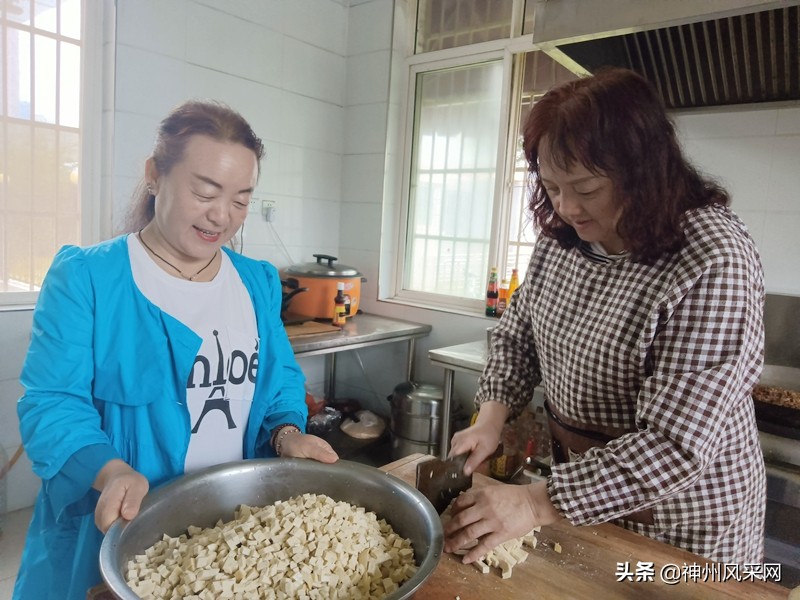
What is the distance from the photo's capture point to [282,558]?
85 centimetres

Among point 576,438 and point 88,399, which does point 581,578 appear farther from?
point 88,399

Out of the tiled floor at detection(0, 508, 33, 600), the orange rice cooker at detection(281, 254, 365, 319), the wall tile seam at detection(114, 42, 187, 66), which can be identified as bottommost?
the tiled floor at detection(0, 508, 33, 600)

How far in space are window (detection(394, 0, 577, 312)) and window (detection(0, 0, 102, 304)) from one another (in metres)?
1.65

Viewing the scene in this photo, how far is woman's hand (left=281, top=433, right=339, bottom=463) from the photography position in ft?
3.51

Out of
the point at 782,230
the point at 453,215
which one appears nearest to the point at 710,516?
the point at 782,230

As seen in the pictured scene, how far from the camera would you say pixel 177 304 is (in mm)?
1124

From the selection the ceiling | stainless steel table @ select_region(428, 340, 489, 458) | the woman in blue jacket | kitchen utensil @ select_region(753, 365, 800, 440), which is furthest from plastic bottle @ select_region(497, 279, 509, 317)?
the woman in blue jacket

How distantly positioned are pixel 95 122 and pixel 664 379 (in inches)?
94.1

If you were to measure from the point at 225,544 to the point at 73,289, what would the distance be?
1.72ft

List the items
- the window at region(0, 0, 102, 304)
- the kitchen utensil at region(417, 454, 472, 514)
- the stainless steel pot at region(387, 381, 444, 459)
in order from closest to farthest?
1. the kitchen utensil at region(417, 454, 472, 514)
2. the window at region(0, 0, 102, 304)
3. the stainless steel pot at region(387, 381, 444, 459)

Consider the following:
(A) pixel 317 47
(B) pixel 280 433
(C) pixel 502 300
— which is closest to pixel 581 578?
(B) pixel 280 433

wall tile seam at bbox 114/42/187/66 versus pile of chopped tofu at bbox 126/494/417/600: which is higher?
wall tile seam at bbox 114/42/187/66

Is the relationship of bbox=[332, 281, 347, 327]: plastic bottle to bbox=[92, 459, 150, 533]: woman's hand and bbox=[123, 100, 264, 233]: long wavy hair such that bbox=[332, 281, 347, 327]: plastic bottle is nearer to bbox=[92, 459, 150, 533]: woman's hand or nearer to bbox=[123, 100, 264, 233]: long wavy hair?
bbox=[123, 100, 264, 233]: long wavy hair

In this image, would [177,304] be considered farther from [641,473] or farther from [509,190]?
[509,190]
